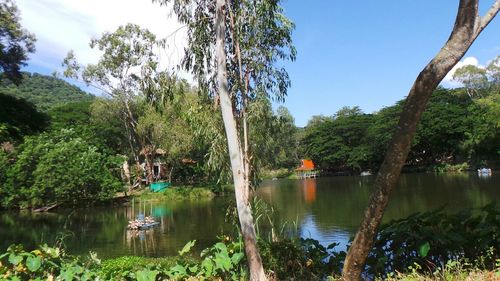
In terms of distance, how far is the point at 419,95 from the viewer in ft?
10.5

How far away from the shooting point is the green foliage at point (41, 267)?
163 inches

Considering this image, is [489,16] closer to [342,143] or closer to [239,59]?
[239,59]

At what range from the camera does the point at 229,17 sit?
17.9ft

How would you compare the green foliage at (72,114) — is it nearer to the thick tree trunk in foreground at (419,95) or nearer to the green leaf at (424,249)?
the green leaf at (424,249)

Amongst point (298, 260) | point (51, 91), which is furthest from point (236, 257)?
point (51, 91)

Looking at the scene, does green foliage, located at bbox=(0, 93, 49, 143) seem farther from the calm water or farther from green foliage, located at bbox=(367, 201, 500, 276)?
green foliage, located at bbox=(367, 201, 500, 276)

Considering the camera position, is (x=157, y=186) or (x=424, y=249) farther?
(x=157, y=186)

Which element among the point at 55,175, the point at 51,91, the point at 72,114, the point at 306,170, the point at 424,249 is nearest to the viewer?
the point at 424,249

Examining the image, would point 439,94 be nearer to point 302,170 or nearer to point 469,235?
point 302,170

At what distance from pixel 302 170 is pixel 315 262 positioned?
57897 millimetres

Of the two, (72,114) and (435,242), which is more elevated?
(72,114)

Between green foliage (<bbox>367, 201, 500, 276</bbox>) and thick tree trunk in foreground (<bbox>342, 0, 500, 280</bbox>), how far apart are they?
111 cm

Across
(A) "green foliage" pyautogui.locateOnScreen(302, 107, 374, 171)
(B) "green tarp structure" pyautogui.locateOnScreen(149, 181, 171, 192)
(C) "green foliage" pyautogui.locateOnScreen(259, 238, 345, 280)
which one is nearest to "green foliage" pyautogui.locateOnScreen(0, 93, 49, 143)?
(C) "green foliage" pyautogui.locateOnScreen(259, 238, 345, 280)

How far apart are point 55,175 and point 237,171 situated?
2261 cm
